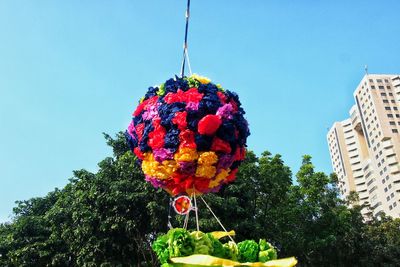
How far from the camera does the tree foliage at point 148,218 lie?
41.0 ft

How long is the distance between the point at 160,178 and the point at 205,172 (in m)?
0.46

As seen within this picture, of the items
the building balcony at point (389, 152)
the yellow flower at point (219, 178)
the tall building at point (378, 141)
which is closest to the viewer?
the yellow flower at point (219, 178)

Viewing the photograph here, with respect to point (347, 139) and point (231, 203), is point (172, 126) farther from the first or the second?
point (347, 139)

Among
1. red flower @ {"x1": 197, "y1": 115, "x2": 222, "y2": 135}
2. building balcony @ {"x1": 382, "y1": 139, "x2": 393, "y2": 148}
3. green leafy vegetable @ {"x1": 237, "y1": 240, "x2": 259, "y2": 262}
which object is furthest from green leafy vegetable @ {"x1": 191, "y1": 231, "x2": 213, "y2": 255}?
building balcony @ {"x1": 382, "y1": 139, "x2": 393, "y2": 148}

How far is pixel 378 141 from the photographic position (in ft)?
206

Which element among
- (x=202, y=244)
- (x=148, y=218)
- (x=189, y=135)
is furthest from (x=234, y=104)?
Answer: (x=148, y=218)

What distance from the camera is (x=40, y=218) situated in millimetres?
16359

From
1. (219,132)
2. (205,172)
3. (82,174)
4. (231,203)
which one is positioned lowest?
(205,172)

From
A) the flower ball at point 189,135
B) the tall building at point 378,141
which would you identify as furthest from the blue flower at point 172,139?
the tall building at point 378,141

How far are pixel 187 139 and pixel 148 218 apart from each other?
957 centimetres

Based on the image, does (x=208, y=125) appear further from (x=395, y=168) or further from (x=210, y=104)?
(x=395, y=168)

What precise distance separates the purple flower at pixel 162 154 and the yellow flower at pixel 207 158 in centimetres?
27

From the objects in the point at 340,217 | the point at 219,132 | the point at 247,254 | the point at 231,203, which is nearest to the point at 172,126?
the point at 219,132

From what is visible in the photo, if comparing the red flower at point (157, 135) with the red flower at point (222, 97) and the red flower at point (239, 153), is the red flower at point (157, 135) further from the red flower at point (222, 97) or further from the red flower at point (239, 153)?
the red flower at point (239, 153)
